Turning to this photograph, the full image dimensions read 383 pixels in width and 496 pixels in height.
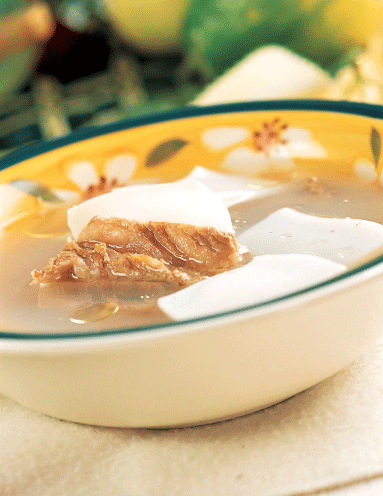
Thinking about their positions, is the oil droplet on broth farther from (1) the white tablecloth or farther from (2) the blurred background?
(2) the blurred background

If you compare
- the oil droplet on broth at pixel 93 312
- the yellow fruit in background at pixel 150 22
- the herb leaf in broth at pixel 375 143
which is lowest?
the herb leaf in broth at pixel 375 143

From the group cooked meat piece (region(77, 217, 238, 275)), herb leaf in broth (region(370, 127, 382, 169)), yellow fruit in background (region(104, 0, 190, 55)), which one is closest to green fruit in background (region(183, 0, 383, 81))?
yellow fruit in background (region(104, 0, 190, 55))

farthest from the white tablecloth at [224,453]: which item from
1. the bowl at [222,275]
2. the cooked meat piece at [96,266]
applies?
the cooked meat piece at [96,266]

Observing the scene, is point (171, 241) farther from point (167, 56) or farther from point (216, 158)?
point (167, 56)

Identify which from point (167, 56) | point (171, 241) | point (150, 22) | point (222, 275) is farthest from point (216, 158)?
point (167, 56)

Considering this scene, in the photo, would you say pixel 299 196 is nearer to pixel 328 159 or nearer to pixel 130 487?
pixel 328 159

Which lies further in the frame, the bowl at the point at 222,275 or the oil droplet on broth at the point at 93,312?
the oil droplet on broth at the point at 93,312

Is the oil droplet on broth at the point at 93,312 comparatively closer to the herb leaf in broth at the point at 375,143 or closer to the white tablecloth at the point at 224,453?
the white tablecloth at the point at 224,453

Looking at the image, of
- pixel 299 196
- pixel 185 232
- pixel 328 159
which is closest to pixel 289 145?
pixel 328 159
